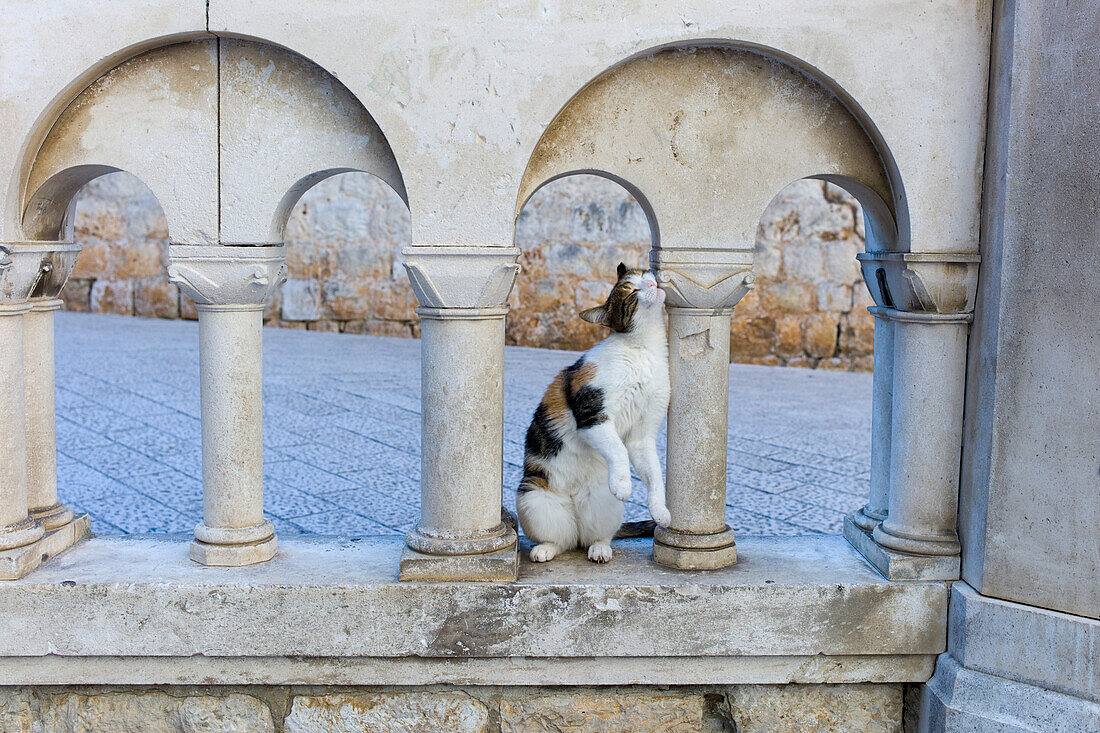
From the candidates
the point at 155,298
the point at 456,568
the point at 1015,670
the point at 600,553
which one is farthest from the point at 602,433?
the point at 155,298

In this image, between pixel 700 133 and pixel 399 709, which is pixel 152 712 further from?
pixel 700 133

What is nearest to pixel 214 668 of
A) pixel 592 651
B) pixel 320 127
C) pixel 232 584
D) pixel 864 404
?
pixel 232 584

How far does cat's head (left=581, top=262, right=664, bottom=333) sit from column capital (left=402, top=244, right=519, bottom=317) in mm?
254

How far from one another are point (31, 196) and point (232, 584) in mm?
1059

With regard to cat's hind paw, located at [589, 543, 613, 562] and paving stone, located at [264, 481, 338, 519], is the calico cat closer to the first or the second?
cat's hind paw, located at [589, 543, 613, 562]

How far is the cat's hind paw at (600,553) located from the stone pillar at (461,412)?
221 millimetres

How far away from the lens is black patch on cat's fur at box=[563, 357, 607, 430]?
2.46 meters

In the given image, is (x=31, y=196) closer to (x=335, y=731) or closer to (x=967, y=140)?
(x=335, y=731)

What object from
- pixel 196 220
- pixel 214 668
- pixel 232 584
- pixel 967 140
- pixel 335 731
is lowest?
pixel 335 731

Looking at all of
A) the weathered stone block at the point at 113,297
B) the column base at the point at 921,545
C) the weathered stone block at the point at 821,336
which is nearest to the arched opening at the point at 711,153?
the column base at the point at 921,545

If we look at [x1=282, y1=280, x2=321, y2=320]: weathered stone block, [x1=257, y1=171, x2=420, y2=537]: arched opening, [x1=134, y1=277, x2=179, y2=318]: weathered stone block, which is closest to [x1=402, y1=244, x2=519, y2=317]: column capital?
[x1=257, y1=171, x2=420, y2=537]: arched opening

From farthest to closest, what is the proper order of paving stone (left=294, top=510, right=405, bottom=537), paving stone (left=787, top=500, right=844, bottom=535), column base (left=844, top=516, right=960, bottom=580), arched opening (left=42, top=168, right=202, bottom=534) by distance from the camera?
arched opening (left=42, top=168, right=202, bottom=534) < paving stone (left=787, top=500, right=844, bottom=535) < paving stone (left=294, top=510, right=405, bottom=537) < column base (left=844, top=516, right=960, bottom=580)

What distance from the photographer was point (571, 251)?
8703mm

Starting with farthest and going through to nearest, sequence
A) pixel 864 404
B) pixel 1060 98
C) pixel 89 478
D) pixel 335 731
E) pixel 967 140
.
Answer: pixel 864 404 → pixel 89 478 → pixel 335 731 → pixel 967 140 → pixel 1060 98
